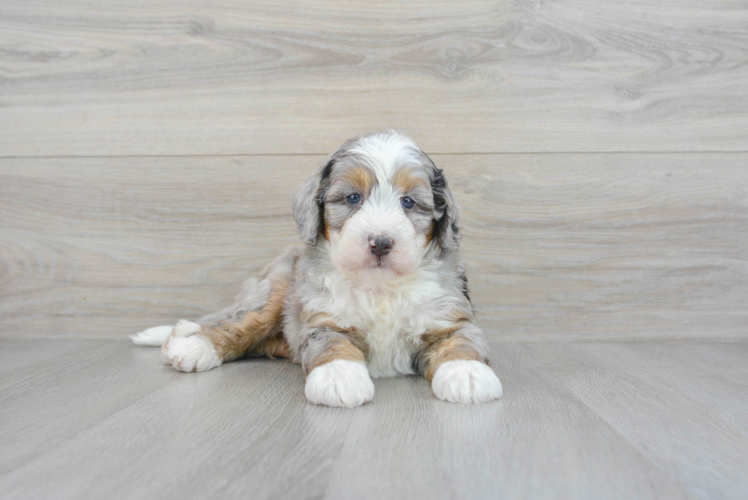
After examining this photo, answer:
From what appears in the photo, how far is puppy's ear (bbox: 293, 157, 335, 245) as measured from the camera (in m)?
2.25

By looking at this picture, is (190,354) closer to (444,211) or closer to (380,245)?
(380,245)

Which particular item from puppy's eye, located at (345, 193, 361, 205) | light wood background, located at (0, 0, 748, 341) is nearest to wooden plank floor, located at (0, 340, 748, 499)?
puppy's eye, located at (345, 193, 361, 205)

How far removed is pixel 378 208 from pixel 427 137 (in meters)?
1.07

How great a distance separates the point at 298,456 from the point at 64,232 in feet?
7.87

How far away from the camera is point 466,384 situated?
1.83 m

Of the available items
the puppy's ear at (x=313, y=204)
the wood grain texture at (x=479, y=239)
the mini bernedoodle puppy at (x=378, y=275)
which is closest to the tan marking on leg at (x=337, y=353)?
the mini bernedoodle puppy at (x=378, y=275)

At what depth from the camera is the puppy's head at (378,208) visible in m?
2.00

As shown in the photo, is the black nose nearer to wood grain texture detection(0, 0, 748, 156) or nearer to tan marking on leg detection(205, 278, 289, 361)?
tan marking on leg detection(205, 278, 289, 361)

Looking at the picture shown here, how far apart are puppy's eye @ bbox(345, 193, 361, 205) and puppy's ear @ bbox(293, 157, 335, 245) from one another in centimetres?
13

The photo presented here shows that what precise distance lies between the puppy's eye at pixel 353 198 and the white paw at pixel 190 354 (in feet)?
2.84

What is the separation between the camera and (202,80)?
3086 millimetres

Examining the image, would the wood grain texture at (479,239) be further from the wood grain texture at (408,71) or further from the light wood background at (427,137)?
the wood grain texture at (408,71)

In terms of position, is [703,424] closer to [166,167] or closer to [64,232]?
[166,167]

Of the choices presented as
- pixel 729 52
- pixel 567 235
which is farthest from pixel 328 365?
pixel 729 52
